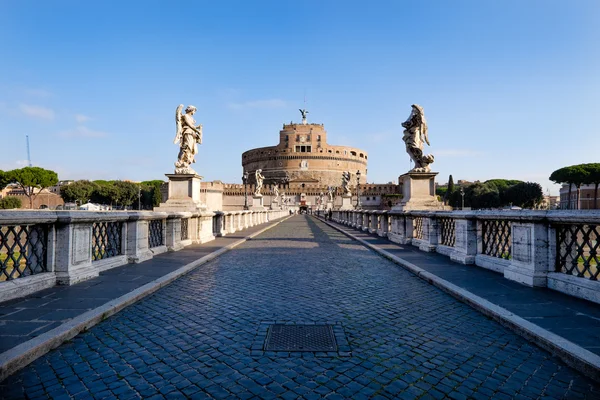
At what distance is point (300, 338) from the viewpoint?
368cm

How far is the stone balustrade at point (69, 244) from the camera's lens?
486cm

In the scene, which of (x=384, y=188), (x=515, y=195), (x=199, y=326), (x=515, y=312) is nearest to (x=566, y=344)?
(x=515, y=312)

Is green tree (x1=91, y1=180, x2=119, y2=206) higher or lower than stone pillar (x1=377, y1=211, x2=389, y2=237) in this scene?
higher

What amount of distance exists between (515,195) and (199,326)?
83.5 meters

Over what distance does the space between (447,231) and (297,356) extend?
7.08 metres

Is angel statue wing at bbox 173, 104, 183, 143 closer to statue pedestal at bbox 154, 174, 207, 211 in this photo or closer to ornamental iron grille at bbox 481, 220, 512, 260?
statue pedestal at bbox 154, 174, 207, 211

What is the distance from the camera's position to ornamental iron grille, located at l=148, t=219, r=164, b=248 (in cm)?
928

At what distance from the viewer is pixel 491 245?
7332mm

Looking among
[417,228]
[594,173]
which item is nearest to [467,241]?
[417,228]

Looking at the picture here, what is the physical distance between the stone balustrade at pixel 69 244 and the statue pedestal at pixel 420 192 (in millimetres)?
7282

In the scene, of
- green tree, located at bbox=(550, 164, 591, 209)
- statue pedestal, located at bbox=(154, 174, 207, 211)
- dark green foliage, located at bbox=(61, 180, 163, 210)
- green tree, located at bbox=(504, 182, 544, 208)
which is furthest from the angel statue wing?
green tree, located at bbox=(504, 182, 544, 208)

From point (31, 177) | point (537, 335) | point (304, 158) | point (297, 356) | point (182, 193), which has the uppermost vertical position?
point (304, 158)

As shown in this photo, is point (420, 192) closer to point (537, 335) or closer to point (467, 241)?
point (467, 241)

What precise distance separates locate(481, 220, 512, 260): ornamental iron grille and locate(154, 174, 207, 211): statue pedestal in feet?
27.9
